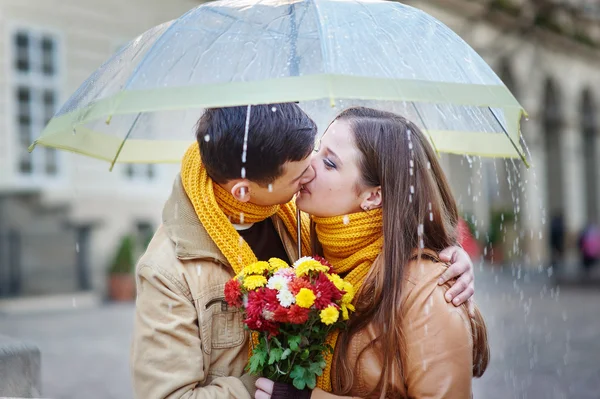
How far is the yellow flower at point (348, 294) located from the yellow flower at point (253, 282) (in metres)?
0.28

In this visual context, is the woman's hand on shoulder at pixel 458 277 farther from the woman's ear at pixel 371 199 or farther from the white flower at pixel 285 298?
the white flower at pixel 285 298

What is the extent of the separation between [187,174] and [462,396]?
1213 millimetres

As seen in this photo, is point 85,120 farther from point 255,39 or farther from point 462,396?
point 462,396

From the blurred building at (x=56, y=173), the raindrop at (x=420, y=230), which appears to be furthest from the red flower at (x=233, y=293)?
the blurred building at (x=56, y=173)

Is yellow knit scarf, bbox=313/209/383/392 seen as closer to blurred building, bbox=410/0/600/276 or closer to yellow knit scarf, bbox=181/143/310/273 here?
yellow knit scarf, bbox=181/143/310/273

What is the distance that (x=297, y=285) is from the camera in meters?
2.63

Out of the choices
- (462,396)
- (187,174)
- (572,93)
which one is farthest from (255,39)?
(572,93)

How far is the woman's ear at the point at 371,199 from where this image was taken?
2990mm

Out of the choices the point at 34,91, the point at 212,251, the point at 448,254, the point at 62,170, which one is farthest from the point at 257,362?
the point at 34,91

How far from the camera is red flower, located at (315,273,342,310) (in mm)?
2619

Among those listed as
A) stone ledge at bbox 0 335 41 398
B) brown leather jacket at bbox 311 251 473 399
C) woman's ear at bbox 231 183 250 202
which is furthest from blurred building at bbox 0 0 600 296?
woman's ear at bbox 231 183 250 202

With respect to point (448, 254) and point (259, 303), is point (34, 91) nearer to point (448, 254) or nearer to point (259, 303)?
point (448, 254)

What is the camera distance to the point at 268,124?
2779 millimetres

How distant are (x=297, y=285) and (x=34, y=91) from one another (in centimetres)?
1339
